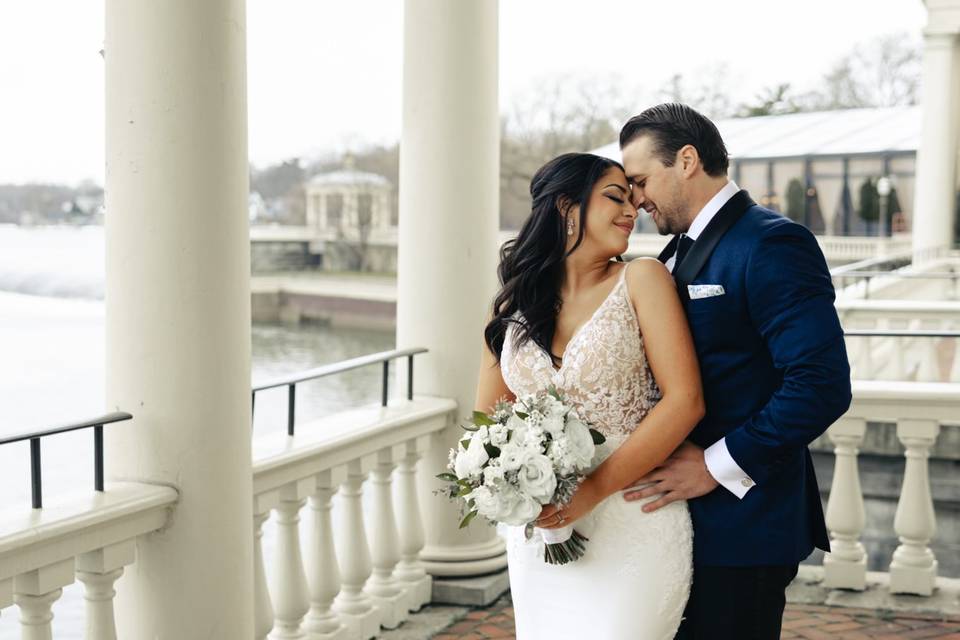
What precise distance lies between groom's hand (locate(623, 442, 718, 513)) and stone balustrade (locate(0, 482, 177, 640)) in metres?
1.47

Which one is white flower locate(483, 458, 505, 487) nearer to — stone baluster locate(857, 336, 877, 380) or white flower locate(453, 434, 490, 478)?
white flower locate(453, 434, 490, 478)

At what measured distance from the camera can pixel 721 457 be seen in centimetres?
257

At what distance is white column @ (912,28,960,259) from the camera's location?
73.8 feet

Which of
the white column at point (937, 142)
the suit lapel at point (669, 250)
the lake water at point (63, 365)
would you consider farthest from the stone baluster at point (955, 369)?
the white column at point (937, 142)

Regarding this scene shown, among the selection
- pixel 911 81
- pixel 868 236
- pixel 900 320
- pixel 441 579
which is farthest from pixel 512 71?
pixel 441 579

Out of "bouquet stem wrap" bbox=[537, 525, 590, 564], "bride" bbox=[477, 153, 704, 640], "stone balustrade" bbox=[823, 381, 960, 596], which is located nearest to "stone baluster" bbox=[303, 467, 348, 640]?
"bride" bbox=[477, 153, 704, 640]

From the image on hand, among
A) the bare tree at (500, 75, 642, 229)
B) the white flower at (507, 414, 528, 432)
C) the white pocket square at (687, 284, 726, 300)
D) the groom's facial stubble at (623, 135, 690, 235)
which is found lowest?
the white flower at (507, 414, 528, 432)

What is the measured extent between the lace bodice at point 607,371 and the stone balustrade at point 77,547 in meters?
1.26

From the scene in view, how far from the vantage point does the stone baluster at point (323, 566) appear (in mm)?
4312

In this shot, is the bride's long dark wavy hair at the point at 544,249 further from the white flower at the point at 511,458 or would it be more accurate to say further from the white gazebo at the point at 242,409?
the white gazebo at the point at 242,409

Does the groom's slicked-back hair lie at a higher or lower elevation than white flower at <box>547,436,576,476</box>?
higher

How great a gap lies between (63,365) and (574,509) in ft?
80.3

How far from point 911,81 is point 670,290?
5667 centimetres

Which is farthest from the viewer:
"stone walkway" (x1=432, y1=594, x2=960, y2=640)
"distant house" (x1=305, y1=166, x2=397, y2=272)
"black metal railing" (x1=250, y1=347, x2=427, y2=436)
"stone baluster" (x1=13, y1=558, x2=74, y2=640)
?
"distant house" (x1=305, y1=166, x2=397, y2=272)
